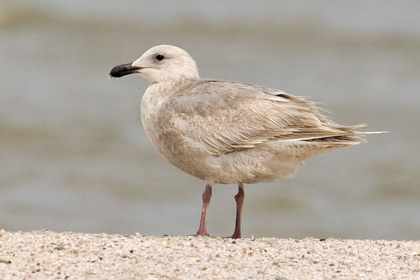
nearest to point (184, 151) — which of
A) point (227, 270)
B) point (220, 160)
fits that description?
point (220, 160)

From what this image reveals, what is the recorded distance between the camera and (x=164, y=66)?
822cm

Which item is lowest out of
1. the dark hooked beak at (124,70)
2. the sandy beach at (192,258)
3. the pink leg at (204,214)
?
the sandy beach at (192,258)

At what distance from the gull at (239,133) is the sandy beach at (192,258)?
72 centimetres

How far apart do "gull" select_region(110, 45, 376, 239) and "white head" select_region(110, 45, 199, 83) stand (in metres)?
0.45

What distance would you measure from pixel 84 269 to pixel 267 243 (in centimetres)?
181

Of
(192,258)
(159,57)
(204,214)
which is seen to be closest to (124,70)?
(159,57)

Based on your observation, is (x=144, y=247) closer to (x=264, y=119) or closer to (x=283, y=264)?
(x=283, y=264)

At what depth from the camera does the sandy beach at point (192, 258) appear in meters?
5.73

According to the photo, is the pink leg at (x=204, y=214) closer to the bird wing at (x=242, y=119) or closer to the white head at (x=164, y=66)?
the bird wing at (x=242, y=119)

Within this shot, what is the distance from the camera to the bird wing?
24.2 ft

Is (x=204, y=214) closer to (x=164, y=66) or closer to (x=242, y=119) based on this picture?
(x=242, y=119)

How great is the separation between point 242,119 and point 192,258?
1.80 metres

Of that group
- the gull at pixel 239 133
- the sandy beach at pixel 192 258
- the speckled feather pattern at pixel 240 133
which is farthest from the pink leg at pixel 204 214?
the sandy beach at pixel 192 258

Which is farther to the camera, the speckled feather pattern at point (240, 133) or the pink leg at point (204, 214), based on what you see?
the pink leg at point (204, 214)
